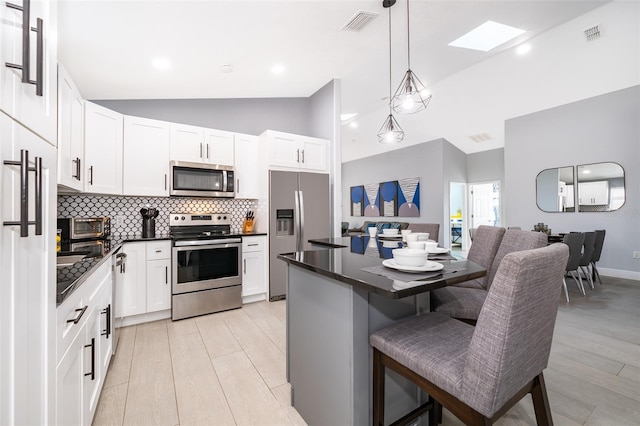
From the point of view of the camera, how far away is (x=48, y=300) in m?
0.96

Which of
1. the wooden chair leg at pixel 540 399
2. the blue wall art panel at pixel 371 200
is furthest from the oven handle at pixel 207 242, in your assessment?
the blue wall art panel at pixel 371 200

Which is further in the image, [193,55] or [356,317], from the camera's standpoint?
[193,55]

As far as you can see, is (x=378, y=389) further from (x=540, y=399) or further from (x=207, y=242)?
(x=207, y=242)

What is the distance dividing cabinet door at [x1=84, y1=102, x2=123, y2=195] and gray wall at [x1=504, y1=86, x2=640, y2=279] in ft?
23.5

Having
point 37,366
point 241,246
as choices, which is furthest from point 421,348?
point 241,246

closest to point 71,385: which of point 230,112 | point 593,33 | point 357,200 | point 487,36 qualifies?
point 230,112

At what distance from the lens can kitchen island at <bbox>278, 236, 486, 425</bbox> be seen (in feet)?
4.01

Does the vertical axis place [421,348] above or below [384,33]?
below

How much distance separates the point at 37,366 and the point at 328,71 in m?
3.97

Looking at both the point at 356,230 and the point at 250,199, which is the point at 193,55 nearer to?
the point at 250,199

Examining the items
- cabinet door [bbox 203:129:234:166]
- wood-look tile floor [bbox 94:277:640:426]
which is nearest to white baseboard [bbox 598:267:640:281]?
wood-look tile floor [bbox 94:277:640:426]

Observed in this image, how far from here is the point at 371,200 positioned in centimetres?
975

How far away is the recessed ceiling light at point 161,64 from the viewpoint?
3047 mm

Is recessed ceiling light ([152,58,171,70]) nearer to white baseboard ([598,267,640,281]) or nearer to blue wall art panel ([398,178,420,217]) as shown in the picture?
blue wall art panel ([398,178,420,217])
